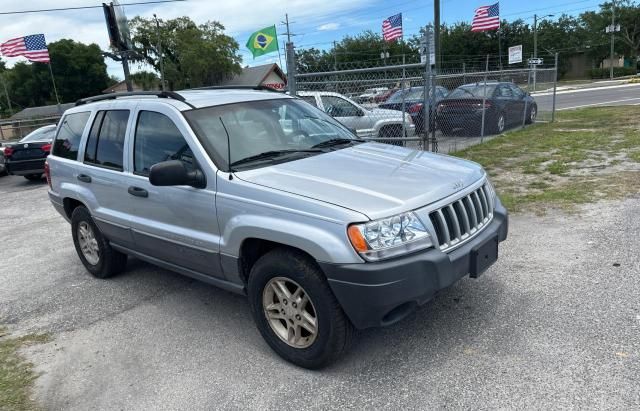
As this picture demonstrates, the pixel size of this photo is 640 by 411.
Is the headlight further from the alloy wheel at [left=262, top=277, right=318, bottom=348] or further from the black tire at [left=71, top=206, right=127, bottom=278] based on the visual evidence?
the black tire at [left=71, top=206, right=127, bottom=278]

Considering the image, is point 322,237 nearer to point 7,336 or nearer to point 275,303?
point 275,303

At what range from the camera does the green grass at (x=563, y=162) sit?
688 centimetres

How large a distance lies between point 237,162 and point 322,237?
107cm

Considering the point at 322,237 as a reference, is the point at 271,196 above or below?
above

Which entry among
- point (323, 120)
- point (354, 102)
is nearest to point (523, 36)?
point (354, 102)

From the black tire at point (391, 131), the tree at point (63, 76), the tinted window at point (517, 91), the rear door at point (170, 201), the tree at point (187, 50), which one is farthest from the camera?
the tree at point (63, 76)

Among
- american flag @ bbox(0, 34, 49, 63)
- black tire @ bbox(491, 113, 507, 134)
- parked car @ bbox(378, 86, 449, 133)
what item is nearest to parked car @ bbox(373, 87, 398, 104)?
parked car @ bbox(378, 86, 449, 133)

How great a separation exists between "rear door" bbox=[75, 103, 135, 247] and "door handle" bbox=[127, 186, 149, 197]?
16 centimetres

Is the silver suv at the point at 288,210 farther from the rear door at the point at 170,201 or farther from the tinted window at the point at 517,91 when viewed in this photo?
the tinted window at the point at 517,91

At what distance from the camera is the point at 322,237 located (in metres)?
2.94

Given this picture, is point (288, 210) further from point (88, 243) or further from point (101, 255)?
point (88, 243)

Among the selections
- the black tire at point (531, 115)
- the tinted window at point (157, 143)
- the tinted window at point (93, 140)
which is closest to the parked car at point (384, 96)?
the black tire at point (531, 115)

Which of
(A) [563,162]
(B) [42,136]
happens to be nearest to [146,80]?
(B) [42,136]

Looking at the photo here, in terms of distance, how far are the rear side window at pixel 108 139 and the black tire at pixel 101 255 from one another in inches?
24.6
